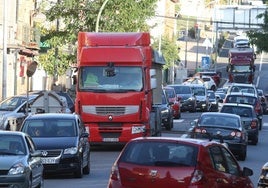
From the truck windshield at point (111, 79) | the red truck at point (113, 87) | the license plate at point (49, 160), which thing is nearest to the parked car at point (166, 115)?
the red truck at point (113, 87)

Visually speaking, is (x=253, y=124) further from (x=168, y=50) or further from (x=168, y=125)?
(x=168, y=50)

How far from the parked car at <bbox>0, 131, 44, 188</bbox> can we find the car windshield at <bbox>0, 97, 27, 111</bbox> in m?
18.3

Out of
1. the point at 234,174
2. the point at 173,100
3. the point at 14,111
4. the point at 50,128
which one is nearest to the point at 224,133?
the point at 50,128

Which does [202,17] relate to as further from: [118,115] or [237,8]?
[118,115]

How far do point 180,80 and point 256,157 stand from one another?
2585 inches

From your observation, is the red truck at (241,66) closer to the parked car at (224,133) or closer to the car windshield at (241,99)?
the car windshield at (241,99)

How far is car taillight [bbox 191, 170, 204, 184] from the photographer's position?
43.5 ft

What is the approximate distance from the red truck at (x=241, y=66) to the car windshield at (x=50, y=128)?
7188 centimetres

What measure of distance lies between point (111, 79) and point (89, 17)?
76.6 ft

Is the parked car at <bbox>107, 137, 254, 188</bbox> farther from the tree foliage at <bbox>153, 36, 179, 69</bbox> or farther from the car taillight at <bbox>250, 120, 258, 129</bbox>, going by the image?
the tree foliage at <bbox>153, 36, 179, 69</bbox>

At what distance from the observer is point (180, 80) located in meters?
96.6

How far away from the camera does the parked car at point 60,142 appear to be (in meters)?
21.7

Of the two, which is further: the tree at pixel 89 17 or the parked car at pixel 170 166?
the tree at pixel 89 17

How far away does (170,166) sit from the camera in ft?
44.3
